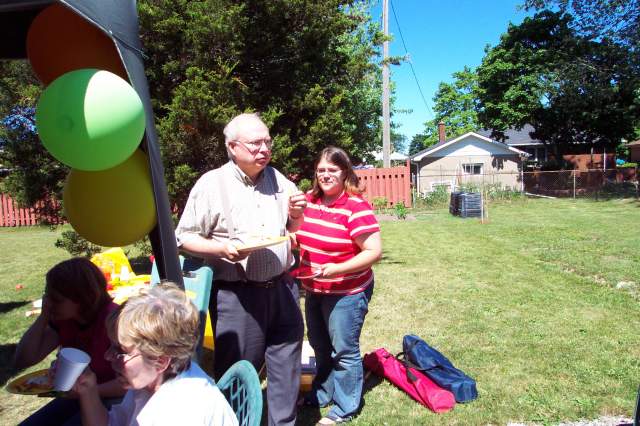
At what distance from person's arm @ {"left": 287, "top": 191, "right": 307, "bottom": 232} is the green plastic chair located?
2.70 ft

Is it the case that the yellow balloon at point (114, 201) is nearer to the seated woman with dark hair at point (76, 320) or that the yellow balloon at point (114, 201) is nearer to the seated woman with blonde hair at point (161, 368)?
the seated woman with blonde hair at point (161, 368)

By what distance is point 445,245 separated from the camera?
9.55 m

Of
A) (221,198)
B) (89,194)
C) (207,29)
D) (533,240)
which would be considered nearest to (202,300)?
(221,198)

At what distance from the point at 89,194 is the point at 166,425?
78 centimetres

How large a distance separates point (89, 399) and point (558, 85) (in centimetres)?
2572

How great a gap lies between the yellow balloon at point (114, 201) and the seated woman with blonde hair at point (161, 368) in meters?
0.25

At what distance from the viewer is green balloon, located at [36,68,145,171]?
1.30m

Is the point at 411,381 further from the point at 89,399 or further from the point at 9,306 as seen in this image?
the point at 9,306

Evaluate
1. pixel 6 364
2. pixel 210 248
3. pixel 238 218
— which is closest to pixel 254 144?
pixel 238 218

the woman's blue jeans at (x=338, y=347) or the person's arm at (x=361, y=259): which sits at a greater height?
the person's arm at (x=361, y=259)

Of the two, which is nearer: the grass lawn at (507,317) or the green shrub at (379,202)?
the grass lawn at (507,317)

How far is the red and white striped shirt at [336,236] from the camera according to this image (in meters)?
2.71

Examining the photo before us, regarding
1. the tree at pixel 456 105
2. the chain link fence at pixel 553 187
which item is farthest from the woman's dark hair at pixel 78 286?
Answer: the tree at pixel 456 105

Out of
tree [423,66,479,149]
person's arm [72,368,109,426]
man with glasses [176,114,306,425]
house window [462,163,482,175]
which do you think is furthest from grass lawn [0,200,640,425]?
tree [423,66,479,149]
